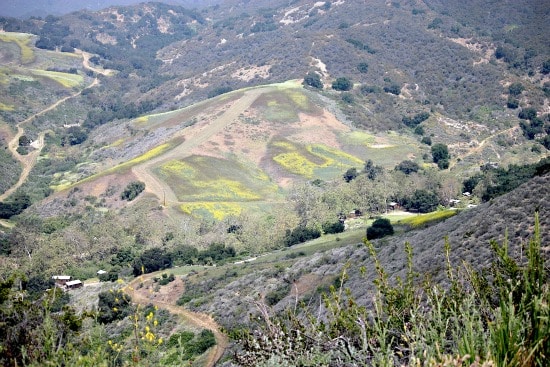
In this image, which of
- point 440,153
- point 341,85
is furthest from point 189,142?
point 341,85

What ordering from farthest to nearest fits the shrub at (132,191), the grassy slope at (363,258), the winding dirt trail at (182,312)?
the shrub at (132,191) → the winding dirt trail at (182,312) → the grassy slope at (363,258)

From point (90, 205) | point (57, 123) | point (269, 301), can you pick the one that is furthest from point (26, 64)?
point (269, 301)

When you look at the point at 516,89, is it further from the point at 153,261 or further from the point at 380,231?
the point at 153,261

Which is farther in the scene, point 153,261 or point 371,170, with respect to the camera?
point 371,170

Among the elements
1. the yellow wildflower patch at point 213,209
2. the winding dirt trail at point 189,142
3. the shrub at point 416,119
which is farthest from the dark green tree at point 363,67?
the yellow wildflower patch at point 213,209

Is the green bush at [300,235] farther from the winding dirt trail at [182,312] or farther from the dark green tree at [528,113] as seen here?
the dark green tree at [528,113]

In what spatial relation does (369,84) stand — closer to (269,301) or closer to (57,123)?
(57,123)
